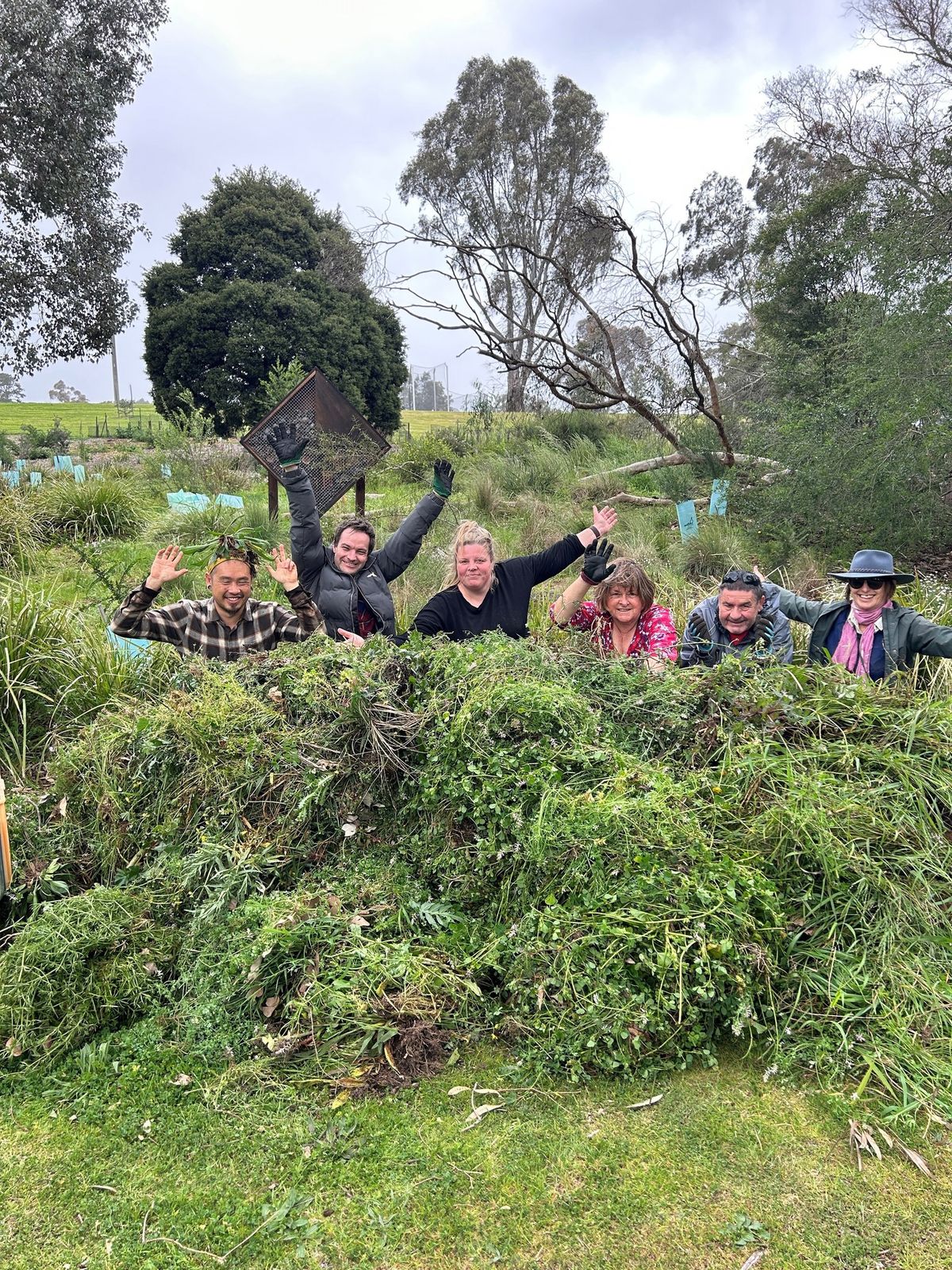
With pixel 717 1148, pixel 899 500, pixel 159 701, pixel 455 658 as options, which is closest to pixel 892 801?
pixel 717 1148

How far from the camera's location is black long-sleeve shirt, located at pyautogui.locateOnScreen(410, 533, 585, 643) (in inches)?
163

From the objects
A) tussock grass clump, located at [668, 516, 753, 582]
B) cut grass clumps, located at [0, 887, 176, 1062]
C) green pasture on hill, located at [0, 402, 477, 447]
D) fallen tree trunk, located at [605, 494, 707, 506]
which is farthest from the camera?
green pasture on hill, located at [0, 402, 477, 447]

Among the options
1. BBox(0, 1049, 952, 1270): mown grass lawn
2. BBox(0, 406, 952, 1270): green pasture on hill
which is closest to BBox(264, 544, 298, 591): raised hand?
BBox(0, 406, 952, 1270): green pasture on hill

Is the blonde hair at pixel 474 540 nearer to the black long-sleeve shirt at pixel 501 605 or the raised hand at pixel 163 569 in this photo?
the black long-sleeve shirt at pixel 501 605

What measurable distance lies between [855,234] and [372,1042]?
10702 mm

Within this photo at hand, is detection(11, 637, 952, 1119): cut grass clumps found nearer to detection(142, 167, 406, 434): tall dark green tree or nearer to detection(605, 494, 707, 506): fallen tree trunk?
detection(605, 494, 707, 506): fallen tree trunk

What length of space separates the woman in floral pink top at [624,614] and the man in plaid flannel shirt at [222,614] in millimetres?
1426

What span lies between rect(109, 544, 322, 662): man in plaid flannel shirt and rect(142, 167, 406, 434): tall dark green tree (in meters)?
15.9

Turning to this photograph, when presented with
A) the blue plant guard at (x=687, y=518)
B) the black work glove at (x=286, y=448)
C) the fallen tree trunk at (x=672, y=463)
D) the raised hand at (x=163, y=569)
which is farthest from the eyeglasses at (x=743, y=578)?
the fallen tree trunk at (x=672, y=463)

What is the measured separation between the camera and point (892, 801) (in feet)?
9.77

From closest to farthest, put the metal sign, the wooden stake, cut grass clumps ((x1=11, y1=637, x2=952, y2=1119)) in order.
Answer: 1. cut grass clumps ((x1=11, y1=637, x2=952, y2=1119))
2. the wooden stake
3. the metal sign

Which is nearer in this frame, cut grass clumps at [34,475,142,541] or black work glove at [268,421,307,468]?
black work glove at [268,421,307,468]

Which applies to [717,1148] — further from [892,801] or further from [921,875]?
[892,801]

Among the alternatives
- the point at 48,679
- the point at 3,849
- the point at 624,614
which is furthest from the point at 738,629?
the point at 48,679
